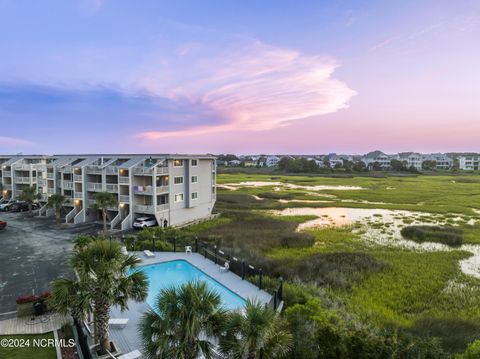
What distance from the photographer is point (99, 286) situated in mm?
10414

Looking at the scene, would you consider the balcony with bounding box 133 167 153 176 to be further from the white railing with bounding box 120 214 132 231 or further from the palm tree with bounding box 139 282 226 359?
the palm tree with bounding box 139 282 226 359

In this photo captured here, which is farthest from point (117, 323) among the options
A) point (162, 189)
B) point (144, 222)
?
point (162, 189)

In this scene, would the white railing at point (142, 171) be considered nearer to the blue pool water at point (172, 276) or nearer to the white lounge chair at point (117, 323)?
the blue pool water at point (172, 276)

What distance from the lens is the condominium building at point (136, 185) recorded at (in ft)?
114

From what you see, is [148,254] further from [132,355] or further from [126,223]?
[132,355]

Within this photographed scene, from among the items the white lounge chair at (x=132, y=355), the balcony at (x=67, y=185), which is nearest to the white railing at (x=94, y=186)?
the balcony at (x=67, y=185)

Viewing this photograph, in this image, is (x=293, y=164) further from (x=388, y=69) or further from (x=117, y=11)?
(x=117, y=11)

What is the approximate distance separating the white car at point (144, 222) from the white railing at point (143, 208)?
2.92 ft

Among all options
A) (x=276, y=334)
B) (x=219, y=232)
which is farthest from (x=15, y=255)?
(x=276, y=334)

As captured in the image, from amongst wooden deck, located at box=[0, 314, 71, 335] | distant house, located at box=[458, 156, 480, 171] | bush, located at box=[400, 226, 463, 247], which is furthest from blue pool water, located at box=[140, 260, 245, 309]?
distant house, located at box=[458, 156, 480, 171]

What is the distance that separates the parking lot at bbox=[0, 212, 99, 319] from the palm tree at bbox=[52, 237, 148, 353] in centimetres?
772

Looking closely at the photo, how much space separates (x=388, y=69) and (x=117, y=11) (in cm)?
3249

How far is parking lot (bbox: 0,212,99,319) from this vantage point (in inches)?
706

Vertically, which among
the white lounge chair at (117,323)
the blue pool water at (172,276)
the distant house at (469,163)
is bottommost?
the blue pool water at (172,276)
